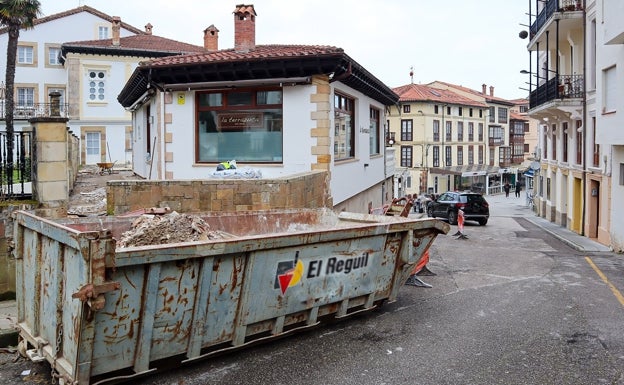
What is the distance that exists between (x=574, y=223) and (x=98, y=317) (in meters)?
24.9

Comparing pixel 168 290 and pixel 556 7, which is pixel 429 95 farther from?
pixel 168 290

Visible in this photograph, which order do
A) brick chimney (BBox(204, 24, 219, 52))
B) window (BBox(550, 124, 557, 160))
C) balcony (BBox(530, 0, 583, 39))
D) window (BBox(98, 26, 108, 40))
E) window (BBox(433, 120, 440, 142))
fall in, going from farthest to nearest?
window (BBox(433, 120, 440, 142)) → window (BBox(98, 26, 108, 40)) → window (BBox(550, 124, 557, 160)) → brick chimney (BBox(204, 24, 219, 52)) → balcony (BBox(530, 0, 583, 39))

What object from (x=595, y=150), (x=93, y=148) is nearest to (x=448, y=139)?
(x=93, y=148)

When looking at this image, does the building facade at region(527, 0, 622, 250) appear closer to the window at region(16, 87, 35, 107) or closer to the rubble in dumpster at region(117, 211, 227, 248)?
the rubble in dumpster at region(117, 211, 227, 248)

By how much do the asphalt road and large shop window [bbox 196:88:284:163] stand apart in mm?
5099

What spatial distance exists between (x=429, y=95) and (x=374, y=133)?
44889mm

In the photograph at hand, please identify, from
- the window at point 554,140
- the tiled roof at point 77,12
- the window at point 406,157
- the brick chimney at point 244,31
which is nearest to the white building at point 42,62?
the tiled roof at point 77,12

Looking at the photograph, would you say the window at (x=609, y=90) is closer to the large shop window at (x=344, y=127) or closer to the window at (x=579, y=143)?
the window at (x=579, y=143)

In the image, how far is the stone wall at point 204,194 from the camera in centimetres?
986

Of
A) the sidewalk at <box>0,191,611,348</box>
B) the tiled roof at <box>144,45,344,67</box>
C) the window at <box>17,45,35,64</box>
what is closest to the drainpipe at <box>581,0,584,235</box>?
the sidewalk at <box>0,191,611,348</box>

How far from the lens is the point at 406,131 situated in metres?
64.8

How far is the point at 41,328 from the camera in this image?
6.00 meters

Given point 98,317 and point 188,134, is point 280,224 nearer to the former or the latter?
point 98,317

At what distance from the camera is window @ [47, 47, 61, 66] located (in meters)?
40.8
